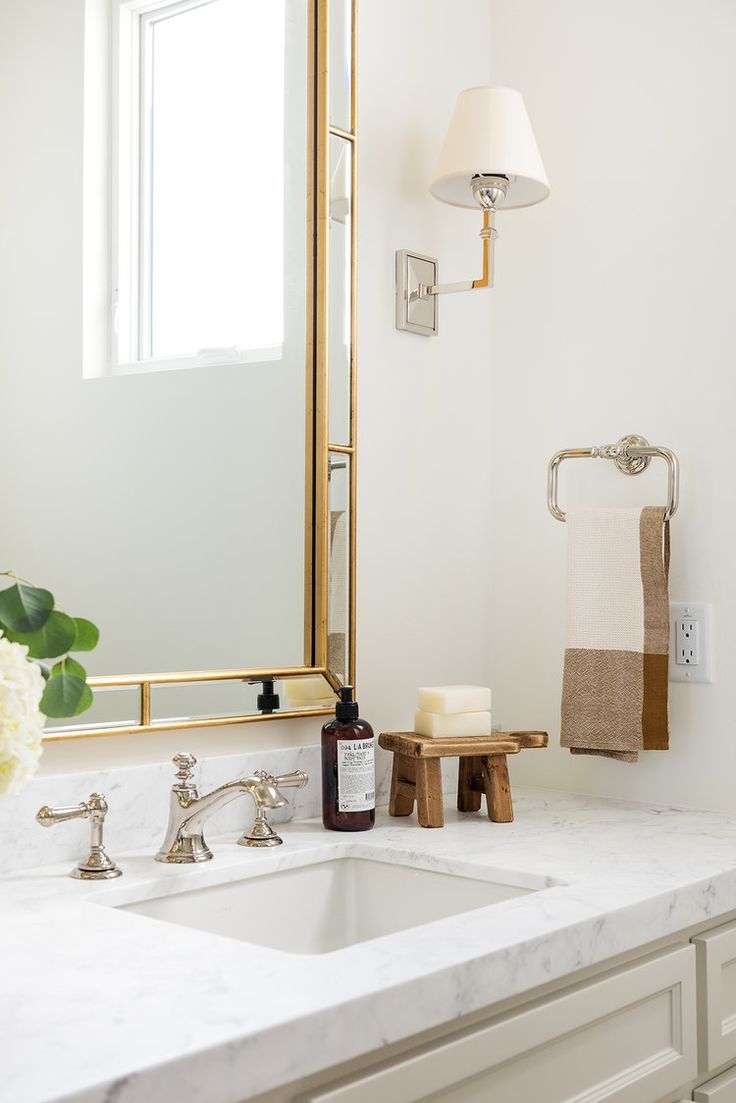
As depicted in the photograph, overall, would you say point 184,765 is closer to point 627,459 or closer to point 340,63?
point 627,459

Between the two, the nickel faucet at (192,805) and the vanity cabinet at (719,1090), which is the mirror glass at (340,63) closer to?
the nickel faucet at (192,805)

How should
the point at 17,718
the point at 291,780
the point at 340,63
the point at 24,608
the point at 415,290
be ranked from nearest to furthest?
the point at 17,718 < the point at 24,608 < the point at 291,780 < the point at 340,63 < the point at 415,290

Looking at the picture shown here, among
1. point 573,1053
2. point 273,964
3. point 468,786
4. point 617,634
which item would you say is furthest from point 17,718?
point 617,634

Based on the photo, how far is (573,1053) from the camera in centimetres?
112

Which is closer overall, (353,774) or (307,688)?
(353,774)

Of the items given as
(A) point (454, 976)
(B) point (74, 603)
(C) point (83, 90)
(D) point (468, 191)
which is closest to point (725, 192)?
(D) point (468, 191)

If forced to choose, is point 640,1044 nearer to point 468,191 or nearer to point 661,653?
point 661,653

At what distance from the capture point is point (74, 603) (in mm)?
1364

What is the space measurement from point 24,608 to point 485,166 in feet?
3.58

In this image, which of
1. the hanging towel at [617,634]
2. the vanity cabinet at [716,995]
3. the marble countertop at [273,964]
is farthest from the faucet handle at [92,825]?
the hanging towel at [617,634]

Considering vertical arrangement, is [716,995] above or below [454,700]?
below

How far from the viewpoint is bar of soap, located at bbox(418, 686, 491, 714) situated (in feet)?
5.34

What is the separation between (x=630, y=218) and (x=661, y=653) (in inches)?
27.5

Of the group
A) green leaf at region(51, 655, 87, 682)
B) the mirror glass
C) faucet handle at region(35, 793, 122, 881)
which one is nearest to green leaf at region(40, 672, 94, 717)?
green leaf at region(51, 655, 87, 682)
